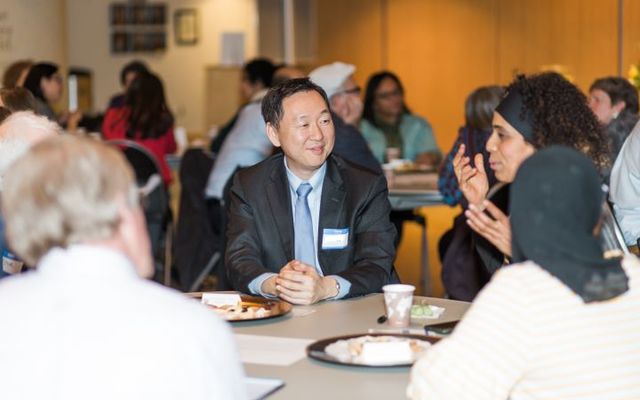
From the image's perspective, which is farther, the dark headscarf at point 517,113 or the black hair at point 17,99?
the black hair at point 17,99

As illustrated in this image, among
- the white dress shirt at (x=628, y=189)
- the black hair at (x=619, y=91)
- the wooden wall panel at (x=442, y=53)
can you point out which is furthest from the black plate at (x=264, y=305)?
the wooden wall panel at (x=442, y=53)

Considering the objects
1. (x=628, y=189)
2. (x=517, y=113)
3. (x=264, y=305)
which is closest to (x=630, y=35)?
(x=628, y=189)

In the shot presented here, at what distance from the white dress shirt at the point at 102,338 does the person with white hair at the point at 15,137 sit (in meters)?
1.42

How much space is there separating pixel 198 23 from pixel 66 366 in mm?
12656

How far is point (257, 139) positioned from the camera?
6176 millimetres

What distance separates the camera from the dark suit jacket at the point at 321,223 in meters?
3.33

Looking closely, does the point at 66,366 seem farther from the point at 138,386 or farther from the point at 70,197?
the point at 70,197

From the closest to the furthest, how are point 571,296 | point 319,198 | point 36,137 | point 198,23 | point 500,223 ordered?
point 571,296
point 500,223
point 36,137
point 319,198
point 198,23

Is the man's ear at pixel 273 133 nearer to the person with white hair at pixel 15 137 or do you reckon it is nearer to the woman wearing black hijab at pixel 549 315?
the person with white hair at pixel 15 137

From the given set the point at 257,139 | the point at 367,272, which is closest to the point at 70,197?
the point at 367,272

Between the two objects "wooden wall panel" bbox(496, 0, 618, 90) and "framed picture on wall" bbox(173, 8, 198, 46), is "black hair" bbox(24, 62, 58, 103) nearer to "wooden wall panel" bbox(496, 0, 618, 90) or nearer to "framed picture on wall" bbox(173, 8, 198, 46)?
"wooden wall panel" bbox(496, 0, 618, 90)

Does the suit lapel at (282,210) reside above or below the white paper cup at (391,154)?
above

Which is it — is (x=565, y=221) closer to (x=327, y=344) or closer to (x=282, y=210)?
(x=327, y=344)

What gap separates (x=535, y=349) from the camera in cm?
177
